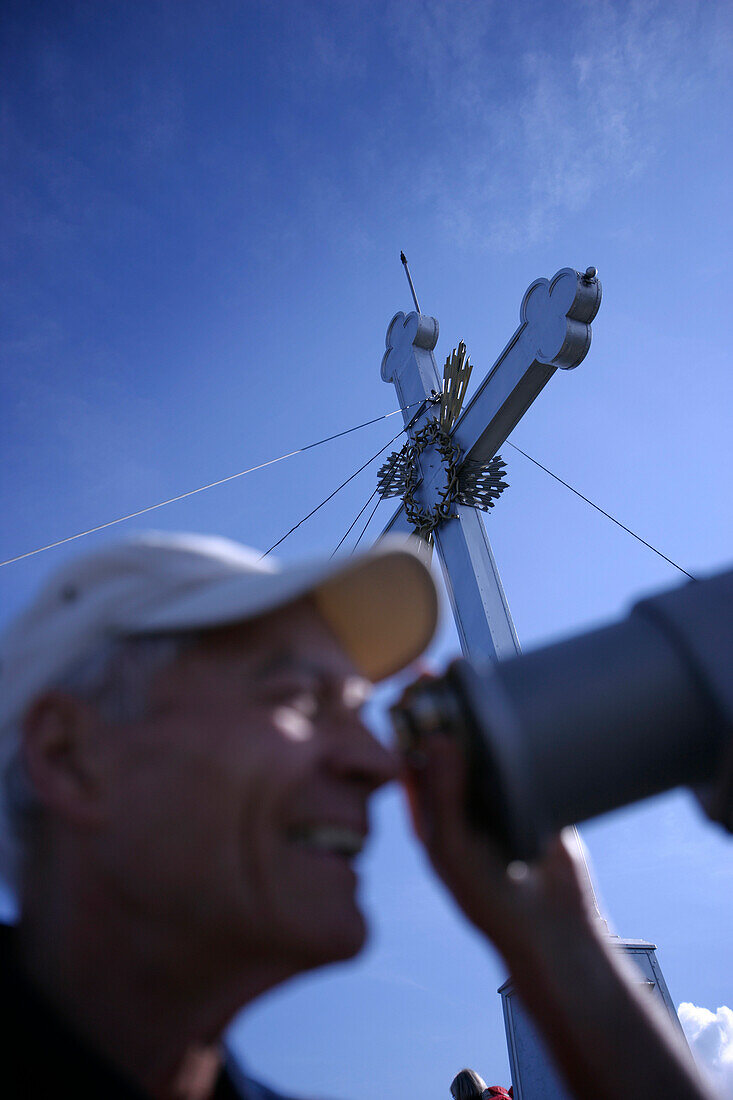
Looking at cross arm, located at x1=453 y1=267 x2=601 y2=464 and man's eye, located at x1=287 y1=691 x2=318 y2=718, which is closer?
man's eye, located at x1=287 y1=691 x2=318 y2=718

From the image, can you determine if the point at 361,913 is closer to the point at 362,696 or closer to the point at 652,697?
the point at 362,696

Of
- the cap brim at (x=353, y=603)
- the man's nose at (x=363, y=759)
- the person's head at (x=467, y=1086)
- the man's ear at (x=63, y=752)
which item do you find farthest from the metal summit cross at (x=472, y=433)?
the man's ear at (x=63, y=752)

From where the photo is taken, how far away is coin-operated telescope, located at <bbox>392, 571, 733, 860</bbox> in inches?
31.3

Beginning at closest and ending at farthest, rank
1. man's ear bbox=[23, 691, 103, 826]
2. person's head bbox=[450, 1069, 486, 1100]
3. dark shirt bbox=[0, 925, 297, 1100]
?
dark shirt bbox=[0, 925, 297, 1100], man's ear bbox=[23, 691, 103, 826], person's head bbox=[450, 1069, 486, 1100]

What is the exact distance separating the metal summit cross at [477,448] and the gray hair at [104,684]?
2384mm

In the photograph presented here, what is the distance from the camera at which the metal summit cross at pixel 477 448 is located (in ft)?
10.3

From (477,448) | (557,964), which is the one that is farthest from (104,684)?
(477,448)

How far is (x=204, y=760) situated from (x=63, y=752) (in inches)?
6.9

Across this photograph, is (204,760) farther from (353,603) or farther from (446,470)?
(446,470)

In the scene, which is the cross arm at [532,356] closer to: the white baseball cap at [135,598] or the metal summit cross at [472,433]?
the metal summit cross at [472,433]

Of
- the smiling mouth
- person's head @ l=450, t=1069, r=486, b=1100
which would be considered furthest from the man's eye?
person's head @ l=450, t=1069, r=486, b=1100

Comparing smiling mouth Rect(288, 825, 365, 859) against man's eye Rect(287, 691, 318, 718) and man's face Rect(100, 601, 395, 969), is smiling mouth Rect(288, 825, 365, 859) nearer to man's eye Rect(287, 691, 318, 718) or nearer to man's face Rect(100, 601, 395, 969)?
man's face Rect(100, 601, 395, 969)

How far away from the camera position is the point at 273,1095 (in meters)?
0.99

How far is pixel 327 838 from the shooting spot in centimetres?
75
